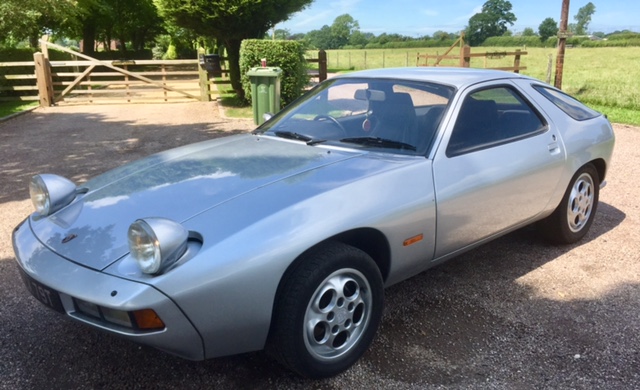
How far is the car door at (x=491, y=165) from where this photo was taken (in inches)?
124

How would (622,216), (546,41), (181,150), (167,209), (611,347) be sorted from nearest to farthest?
1. (167,209)
2. (611,347)
3. (181,150)
4. (622,216)
5. (546,41)

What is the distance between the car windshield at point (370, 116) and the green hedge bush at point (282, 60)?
879cm

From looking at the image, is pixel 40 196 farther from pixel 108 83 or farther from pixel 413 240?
pixel 108 83

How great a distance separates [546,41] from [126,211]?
7907 cm

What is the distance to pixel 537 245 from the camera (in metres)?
4.47

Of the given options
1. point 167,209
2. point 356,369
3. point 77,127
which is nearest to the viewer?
point 167,209

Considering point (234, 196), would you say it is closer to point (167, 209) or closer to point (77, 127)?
point (167, 209)

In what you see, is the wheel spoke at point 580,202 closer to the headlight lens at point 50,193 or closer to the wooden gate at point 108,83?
the headlight lens at point 50,193

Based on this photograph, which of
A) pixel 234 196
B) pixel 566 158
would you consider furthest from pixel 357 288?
pixel 566 158

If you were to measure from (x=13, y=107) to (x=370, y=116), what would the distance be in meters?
13.9

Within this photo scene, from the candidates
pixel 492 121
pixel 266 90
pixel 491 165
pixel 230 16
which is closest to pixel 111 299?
pixel 491 165

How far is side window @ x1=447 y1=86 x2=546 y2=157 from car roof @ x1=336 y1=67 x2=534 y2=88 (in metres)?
0.11

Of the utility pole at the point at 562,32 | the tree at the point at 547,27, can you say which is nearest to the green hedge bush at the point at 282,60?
the utility pole at the point at 562,32

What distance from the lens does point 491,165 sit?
11.1 ft
